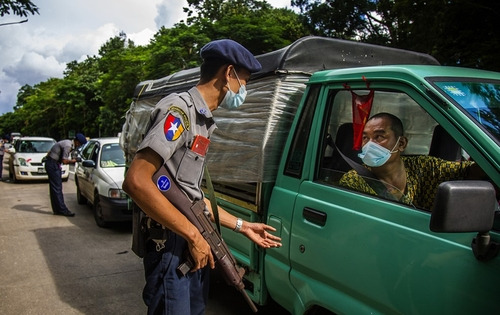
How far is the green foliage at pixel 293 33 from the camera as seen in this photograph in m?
8.98

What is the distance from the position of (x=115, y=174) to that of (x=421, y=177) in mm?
6090

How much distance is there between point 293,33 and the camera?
19656mm

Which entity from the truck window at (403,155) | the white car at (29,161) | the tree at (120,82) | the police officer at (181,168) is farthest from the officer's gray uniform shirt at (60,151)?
the tree at (120,82)

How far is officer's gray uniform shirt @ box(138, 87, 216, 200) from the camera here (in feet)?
5.85

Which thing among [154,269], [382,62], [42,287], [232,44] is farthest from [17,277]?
[382,62]

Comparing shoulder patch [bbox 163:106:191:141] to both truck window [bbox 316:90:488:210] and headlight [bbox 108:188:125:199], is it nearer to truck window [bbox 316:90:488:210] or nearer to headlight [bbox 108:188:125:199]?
truck window [bbox 316:90:488:210]

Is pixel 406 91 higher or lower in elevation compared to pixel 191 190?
higher

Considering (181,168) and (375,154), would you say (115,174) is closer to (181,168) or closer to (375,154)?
(181,168)

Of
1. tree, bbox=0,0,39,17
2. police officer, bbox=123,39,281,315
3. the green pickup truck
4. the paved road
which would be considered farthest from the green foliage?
police officer, bbox=123,39,281,315

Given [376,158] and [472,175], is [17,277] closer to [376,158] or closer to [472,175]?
[376,158]

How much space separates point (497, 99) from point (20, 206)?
407 inches

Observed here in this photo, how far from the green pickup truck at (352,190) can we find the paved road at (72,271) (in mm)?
1403

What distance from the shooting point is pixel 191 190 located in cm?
194

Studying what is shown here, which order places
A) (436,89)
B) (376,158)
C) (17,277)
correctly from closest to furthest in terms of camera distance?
1. (436,89)
2. (376,158)
3. (17,277)
